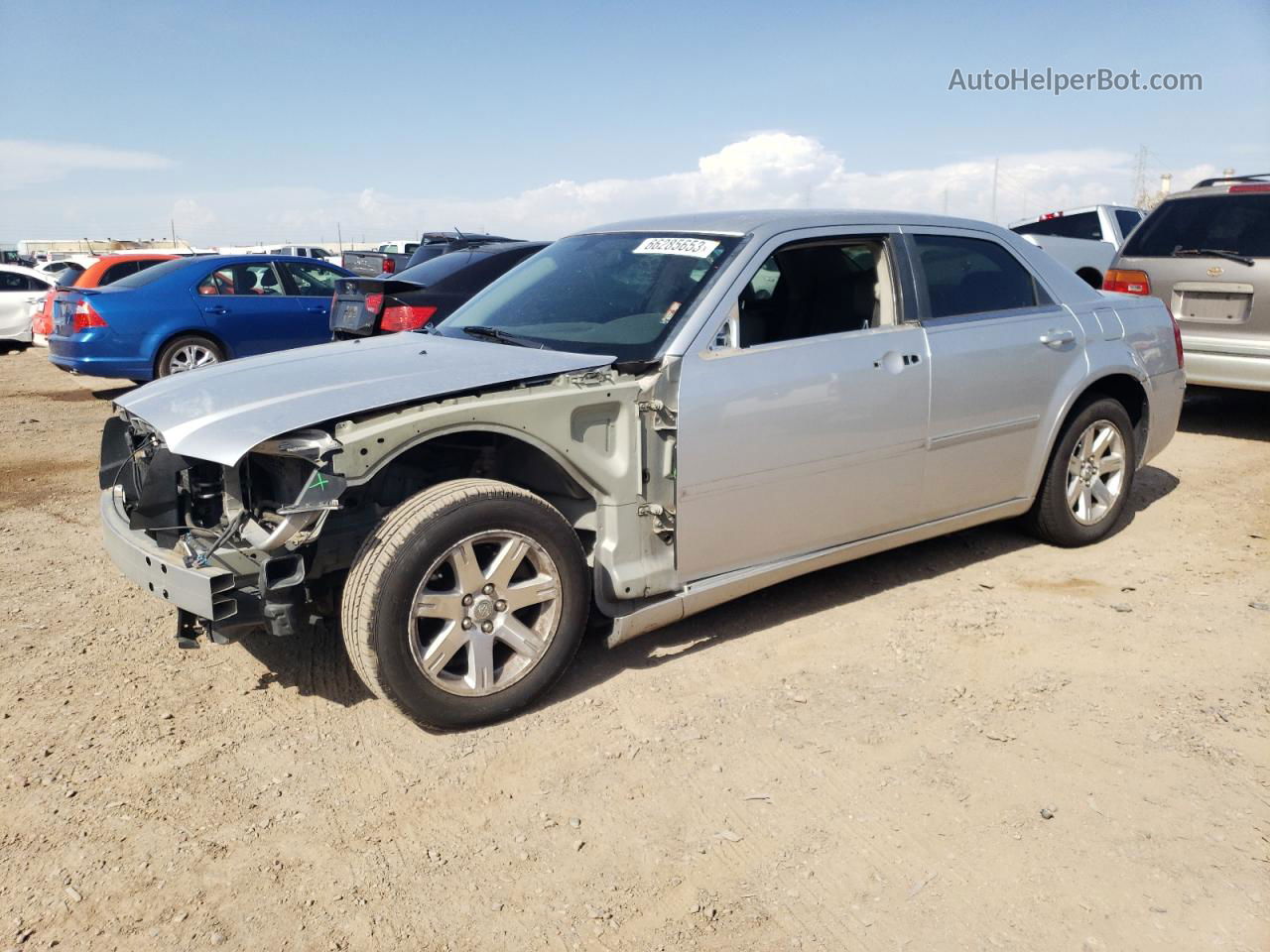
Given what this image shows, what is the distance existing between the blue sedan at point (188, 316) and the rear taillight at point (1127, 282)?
795 cm

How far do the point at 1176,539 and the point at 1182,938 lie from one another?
3521mm

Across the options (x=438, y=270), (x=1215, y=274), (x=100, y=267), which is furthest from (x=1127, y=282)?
(x=100, y=267)

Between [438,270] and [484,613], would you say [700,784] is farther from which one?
[438,270]

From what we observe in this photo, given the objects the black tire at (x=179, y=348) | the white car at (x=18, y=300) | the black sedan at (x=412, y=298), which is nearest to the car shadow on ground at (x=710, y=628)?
the black sedan at (x=412, y=298)

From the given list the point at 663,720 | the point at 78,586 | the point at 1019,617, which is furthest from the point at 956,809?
the point at 78,586

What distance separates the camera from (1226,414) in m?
8.90

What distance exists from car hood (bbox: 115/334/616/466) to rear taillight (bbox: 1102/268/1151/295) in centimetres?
588

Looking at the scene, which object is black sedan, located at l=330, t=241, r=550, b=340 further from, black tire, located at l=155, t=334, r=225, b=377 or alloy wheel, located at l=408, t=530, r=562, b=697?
alloy wheel, located at l=408, t=530, r=562, b=697

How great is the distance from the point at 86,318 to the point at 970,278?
8731mm

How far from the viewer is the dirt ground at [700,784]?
8.20 ft

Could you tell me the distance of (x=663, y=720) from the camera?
3.46 meters

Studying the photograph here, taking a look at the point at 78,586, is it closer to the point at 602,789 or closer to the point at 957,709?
the point at 602,789

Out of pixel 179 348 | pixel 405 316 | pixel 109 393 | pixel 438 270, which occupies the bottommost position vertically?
pixel 109 393

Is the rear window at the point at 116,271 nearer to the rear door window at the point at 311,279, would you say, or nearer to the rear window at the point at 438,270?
the rear door window at the point at 311,279
